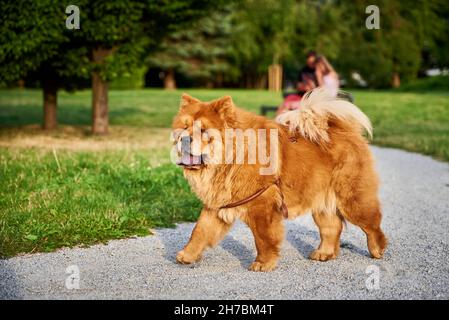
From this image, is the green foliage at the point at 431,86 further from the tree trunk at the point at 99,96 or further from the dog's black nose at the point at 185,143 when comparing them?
the dog's black nose at the point at 185,143

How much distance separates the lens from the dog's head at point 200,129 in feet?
16.1

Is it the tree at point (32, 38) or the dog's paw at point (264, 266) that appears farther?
the tree at point (32, 38)

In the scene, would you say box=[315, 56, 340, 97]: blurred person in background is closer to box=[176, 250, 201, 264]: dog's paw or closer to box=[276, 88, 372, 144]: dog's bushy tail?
box=[276, 88, 372, 144]: dog's bushy tail

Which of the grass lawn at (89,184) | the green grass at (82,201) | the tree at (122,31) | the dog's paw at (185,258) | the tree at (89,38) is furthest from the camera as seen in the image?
the tree at (122,31)

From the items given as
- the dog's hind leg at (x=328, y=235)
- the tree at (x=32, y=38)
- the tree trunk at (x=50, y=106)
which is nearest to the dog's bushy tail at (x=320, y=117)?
the dog's hind leg at (x=328, y=235)

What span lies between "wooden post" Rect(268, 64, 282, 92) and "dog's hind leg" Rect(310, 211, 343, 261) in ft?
163

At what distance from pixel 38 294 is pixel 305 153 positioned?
2644 millimetres

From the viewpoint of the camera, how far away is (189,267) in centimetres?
533

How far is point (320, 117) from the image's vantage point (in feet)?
18.1

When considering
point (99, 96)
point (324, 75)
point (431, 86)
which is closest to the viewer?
point (324, 75)

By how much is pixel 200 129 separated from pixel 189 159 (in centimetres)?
29

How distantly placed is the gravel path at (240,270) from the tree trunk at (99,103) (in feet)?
30.3

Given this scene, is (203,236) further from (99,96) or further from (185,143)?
(99,96)

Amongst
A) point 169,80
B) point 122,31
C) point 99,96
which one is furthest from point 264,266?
point 169,80
